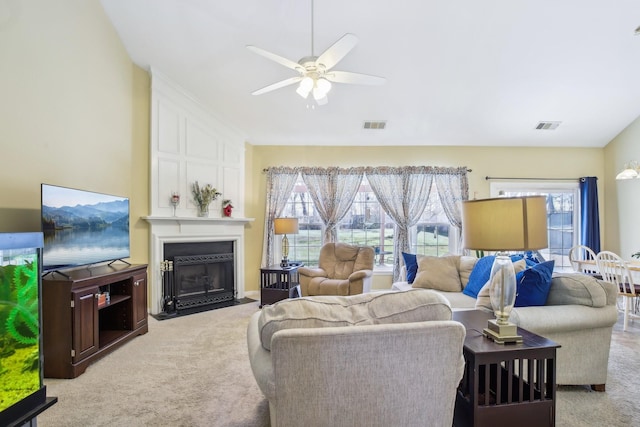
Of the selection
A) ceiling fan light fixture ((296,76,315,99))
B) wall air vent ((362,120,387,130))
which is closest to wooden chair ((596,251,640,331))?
wall air vent ((362,120,387,130))

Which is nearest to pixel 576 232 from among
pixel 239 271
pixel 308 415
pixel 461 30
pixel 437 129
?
pixel 437 129

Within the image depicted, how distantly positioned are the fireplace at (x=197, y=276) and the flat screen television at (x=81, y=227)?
0.89 metres

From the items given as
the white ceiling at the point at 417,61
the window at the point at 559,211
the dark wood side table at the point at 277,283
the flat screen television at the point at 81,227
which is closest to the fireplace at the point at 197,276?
the dark wood side table at the point at 277,283

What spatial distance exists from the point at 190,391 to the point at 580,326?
2787mm

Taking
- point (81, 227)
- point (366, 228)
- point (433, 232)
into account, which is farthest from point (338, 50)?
point (433, 232)

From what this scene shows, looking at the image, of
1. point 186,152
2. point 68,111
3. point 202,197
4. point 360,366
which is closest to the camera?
point 360,366

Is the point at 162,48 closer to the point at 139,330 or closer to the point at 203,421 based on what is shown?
the point at 139,330

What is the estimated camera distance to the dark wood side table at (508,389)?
1499 millimetres

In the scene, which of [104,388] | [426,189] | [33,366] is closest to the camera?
[33,366]

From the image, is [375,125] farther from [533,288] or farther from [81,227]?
[81,227]

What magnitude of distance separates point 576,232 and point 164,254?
682 cm

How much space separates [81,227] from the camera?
114 inches

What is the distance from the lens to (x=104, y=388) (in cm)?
236

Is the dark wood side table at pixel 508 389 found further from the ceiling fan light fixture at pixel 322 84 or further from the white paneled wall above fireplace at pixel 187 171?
the white paneled wall above fireplace at pixel 187 171
